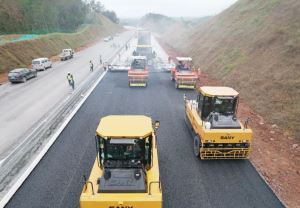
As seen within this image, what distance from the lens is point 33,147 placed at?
13172 mm

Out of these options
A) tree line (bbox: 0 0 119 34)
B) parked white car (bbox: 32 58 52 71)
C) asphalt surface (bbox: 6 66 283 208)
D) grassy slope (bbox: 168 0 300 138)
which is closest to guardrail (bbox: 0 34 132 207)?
asphalt surface (bbox: 6 66 283 208)

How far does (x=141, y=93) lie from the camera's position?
22.9 m

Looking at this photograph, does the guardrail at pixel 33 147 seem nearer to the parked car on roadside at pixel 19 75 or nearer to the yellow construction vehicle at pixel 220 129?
the yellow construction vehicle at pixel 220 129

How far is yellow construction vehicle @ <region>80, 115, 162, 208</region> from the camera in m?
7.06

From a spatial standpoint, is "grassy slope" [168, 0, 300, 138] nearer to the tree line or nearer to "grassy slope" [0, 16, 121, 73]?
"grassy slope" [0, 16, 121, 73]

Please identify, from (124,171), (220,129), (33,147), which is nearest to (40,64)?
(33,147)

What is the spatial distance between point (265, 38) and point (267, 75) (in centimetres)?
741

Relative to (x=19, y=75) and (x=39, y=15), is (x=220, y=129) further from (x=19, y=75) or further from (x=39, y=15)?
(x=39, y=15)

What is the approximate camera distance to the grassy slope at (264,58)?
17.2 m

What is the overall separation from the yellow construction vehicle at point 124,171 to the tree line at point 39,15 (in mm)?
47511

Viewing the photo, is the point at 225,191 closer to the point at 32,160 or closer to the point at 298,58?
the point at 32,160

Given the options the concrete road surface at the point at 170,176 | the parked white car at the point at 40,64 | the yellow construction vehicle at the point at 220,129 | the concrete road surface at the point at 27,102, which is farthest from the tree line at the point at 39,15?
the yellow construction vehicle at the point at 220,129

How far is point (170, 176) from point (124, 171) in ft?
11.2

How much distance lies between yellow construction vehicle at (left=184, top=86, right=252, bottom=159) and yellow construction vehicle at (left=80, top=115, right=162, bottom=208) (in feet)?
12.3
